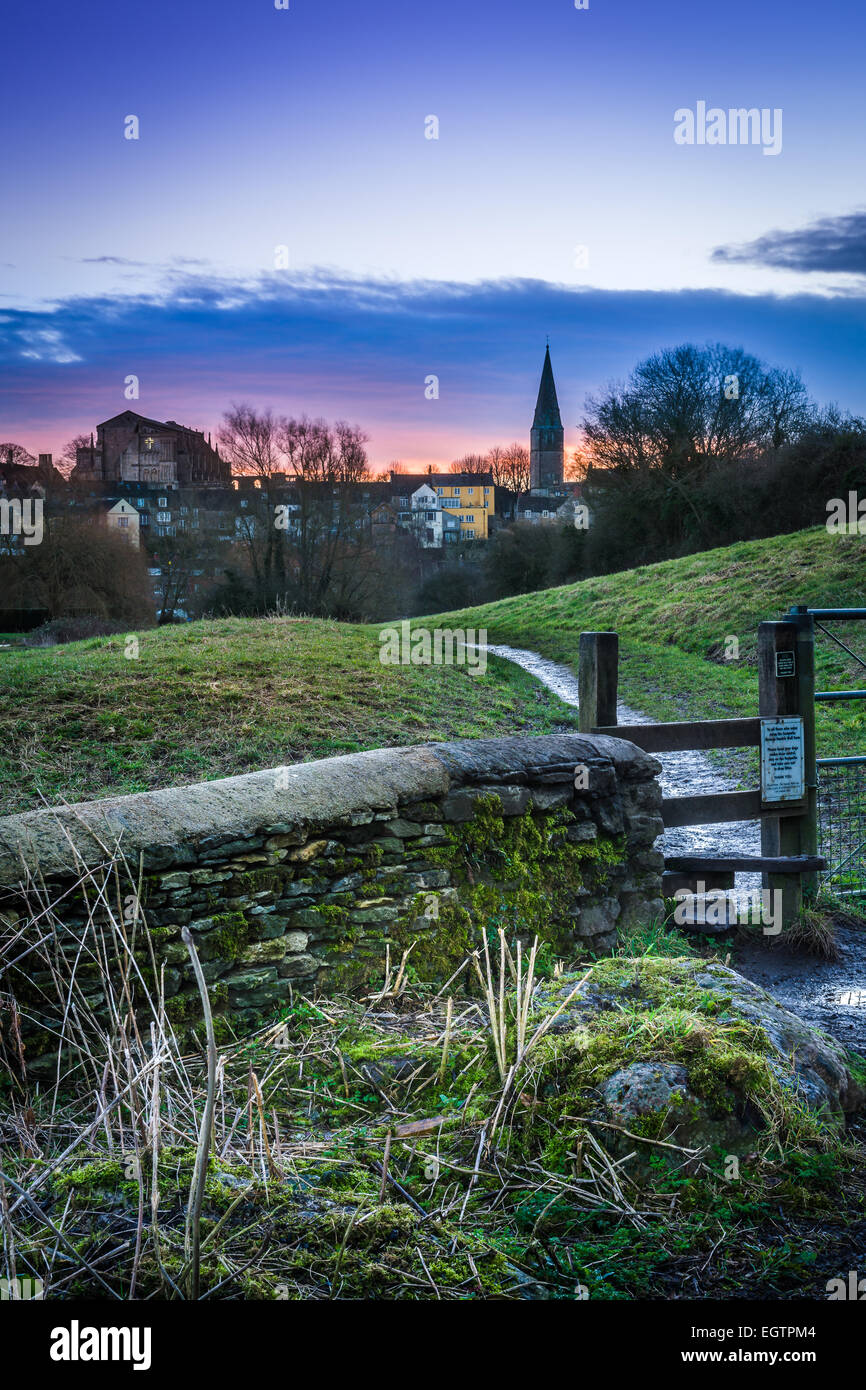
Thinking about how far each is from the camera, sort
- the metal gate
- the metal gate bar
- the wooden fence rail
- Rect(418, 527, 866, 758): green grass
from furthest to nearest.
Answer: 1. Rect(418, 527, 866, 758): green grass
2. the metal gate bar
3. the metal gate
4. the wooden fence rail

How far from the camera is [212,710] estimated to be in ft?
A: 37.3

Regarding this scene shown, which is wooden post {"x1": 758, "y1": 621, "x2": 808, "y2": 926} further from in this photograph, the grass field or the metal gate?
the grass field

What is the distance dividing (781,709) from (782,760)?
0.35m

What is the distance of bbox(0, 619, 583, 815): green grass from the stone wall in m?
4.12

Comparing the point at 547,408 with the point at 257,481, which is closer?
the point at 257,481

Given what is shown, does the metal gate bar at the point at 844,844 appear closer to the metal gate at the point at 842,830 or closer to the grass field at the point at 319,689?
the metal gate at the point at 842,830

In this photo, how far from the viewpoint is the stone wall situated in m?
3.94

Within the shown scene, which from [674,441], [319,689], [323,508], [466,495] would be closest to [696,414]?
[674,441]

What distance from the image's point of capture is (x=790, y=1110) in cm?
352

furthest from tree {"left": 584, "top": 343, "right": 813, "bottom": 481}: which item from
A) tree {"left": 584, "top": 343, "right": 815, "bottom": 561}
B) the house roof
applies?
the house roof

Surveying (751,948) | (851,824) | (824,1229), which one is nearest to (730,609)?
(851,824)

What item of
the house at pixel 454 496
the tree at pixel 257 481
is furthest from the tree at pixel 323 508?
the house at pixel 454 496

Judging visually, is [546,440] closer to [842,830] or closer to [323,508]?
[323,508]
